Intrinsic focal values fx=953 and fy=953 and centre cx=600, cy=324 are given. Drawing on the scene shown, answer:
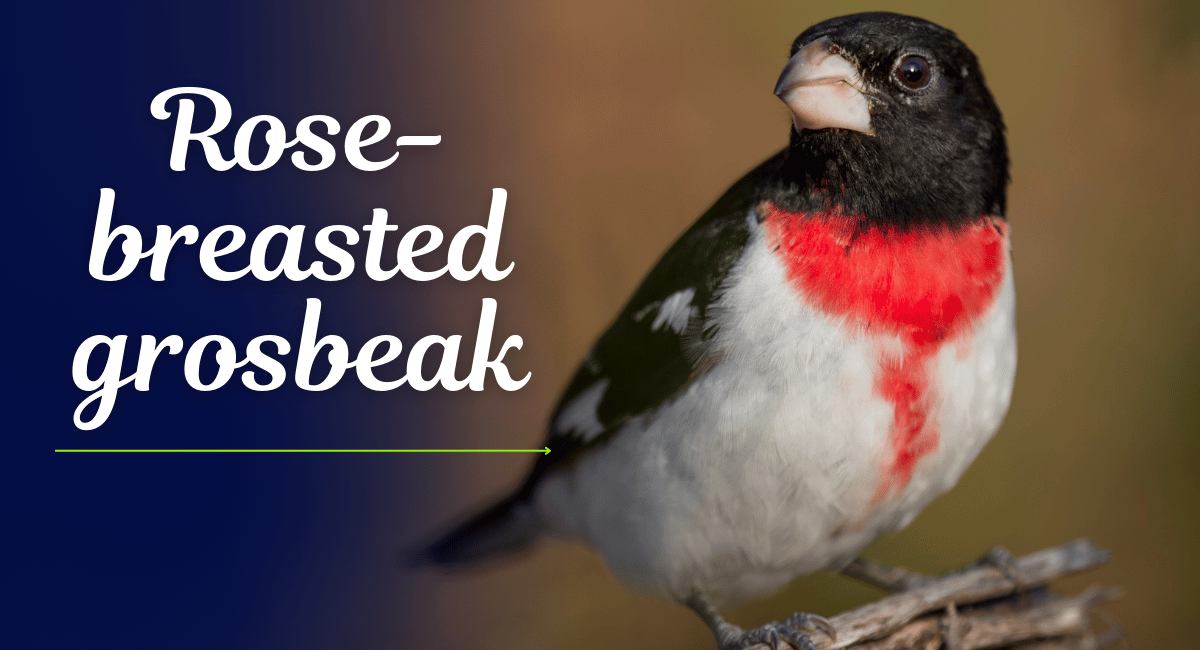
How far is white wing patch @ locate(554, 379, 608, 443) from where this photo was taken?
196 centimetres

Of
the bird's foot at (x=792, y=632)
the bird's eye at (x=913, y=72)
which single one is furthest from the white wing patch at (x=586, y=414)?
the bird's eye at (x=913, y=72)

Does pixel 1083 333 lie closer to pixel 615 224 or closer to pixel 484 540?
pixel 615 224

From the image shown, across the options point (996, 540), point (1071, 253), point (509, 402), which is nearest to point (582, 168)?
point (509, 402)

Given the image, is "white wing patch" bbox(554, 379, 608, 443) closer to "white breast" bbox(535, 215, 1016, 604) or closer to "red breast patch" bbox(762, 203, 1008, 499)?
"white breast" bbox(535, 215, 1016, 604)

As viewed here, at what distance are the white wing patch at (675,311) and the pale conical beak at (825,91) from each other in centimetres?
38

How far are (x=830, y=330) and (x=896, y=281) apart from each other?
0.48 ft

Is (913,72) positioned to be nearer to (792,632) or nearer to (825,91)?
(825,91)

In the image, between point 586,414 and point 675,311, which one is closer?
point 675,311

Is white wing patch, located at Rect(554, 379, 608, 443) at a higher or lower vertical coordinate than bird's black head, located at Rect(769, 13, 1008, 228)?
lower

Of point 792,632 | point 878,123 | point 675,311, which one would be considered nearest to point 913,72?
point 878,123

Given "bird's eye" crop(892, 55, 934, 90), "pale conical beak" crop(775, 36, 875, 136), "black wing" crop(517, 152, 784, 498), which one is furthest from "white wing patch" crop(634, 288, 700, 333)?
"bird's eye" crop(892, 55, 934, 90)

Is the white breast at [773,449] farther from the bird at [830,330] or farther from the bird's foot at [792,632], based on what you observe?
the bird's foot at [792,632]

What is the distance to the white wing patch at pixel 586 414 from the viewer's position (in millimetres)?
1965

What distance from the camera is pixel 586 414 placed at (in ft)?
6.56
